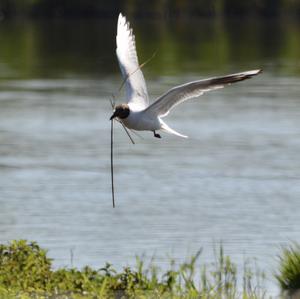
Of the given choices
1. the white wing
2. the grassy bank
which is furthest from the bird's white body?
the grassy bank

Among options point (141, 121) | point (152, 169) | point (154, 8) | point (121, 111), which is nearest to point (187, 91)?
point (141, 121)

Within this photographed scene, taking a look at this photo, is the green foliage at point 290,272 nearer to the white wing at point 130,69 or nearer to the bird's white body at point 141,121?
the bird's white body at point 141,121

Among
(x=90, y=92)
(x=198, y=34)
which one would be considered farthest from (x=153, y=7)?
(x=90, y=92)

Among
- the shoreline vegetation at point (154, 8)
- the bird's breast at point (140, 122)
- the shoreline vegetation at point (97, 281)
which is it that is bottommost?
the shoreline vegetation at point (97, 281)

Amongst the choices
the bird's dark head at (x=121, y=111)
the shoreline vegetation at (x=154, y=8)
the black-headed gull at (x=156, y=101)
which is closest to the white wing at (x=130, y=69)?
→ the black-headed gull at (x=156, y=101)

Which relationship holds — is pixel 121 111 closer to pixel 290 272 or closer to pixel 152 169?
pixel 290 272

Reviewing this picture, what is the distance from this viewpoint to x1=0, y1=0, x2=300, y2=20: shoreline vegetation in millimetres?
87500

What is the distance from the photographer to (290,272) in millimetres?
10102

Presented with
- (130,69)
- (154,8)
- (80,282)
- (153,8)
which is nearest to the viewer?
(80,282)

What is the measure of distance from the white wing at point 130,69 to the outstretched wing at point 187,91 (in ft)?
0.78

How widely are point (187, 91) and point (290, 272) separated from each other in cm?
148

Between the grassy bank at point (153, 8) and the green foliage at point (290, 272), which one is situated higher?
the grassy bank at point (153, 8)

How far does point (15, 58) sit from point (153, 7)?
4746 centimetres

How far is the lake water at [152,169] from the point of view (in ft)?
44.5
